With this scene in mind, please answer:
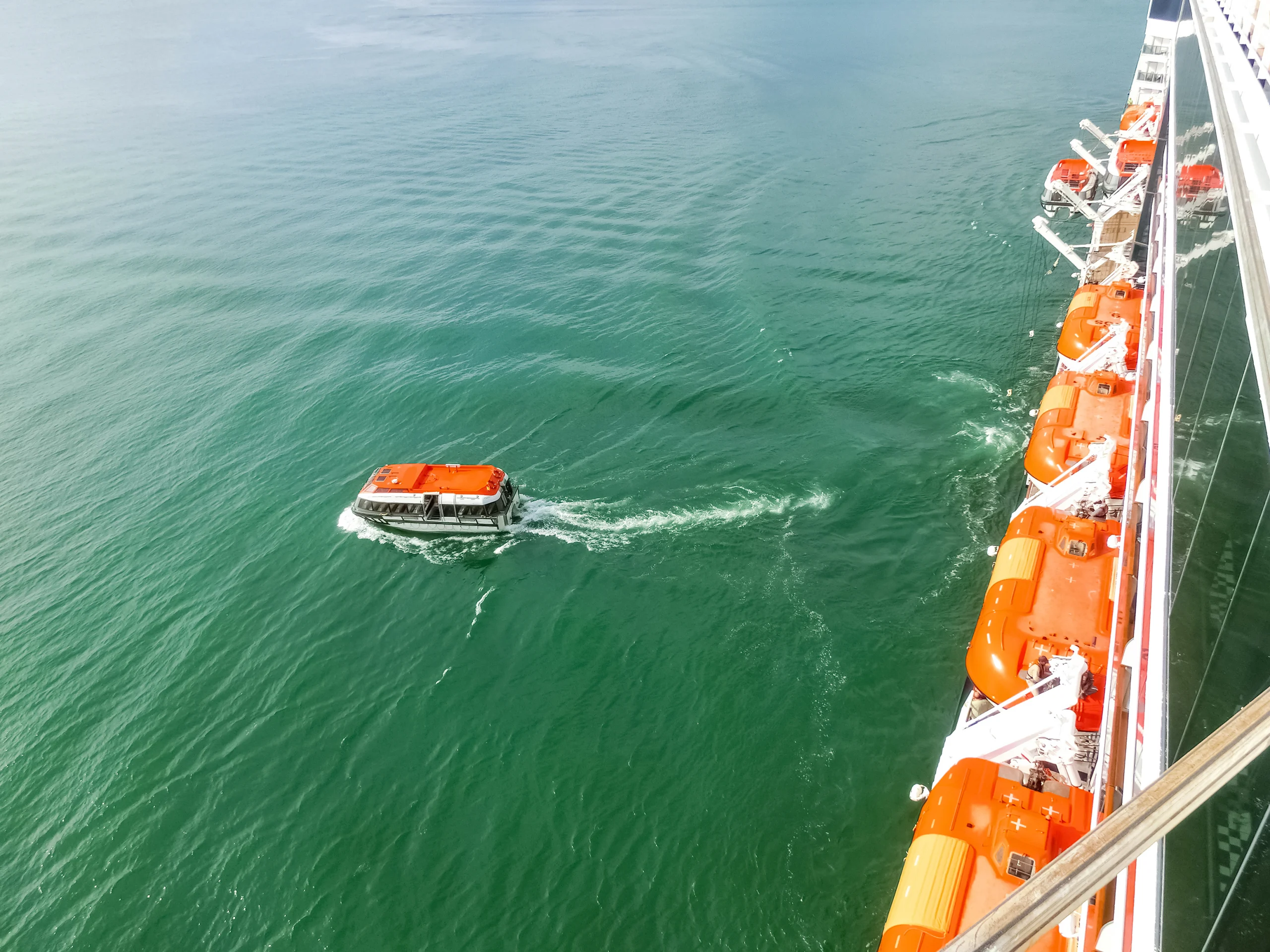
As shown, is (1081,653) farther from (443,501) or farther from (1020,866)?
(443,501)

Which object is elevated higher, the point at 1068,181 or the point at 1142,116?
the point at 1142,116

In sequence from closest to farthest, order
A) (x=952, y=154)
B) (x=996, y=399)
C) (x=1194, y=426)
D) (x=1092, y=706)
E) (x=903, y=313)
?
(x=1194, y=426)
(x=1092, y=706)
(x=996, y=399)
(x=903, y=313)
(x=952, y=154)

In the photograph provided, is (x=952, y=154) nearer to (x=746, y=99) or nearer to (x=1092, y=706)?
(x=746, y=99)

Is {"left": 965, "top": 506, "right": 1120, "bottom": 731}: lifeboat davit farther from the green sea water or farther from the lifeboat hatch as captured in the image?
the green sea water

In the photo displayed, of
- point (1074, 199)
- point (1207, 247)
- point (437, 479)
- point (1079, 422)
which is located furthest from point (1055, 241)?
point (437, 479)

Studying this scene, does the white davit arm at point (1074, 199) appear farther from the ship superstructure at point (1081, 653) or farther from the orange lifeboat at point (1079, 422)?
the orange lifeboat at point (1079, 422)

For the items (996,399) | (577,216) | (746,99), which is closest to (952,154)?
(746,99)
